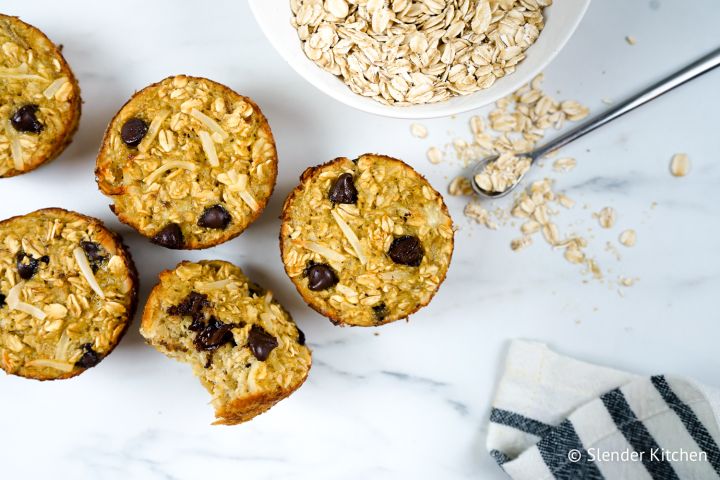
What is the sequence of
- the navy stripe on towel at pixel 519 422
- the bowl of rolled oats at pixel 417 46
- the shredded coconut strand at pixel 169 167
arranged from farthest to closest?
the navy stripe on towel at pixel 519 422
the shredded coconut strand at pixel 169 167
the bowl of rolled oats at pixel 417 46

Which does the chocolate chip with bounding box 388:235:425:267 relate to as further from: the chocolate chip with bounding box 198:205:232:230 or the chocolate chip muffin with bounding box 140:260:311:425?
the chocolate chip with bounding box 198:205:232:230

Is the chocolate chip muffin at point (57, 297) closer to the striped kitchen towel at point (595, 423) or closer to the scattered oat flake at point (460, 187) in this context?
the scattered oat flake at point (460, 187)

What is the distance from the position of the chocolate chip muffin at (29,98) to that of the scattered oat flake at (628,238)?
6.54 feet

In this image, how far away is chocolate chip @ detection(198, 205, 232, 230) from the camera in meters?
2.18

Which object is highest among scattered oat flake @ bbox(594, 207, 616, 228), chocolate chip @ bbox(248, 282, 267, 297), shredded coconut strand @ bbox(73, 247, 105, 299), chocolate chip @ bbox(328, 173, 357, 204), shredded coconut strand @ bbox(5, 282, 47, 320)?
scattered oat flake @ bbox(594, 207, 616, 228)

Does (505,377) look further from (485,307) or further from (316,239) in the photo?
(316,239)

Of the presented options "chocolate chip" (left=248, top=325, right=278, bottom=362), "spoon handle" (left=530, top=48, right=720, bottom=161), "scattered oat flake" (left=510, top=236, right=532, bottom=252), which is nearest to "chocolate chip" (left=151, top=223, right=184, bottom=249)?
"chocolate chip" (left=248, top=325, right=278, bottom=362)

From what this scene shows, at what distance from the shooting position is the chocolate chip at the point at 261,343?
6.86 feet

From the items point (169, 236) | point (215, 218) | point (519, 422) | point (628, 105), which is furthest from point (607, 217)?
point (169, 236)

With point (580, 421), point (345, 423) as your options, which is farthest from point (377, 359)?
point (580, 421)

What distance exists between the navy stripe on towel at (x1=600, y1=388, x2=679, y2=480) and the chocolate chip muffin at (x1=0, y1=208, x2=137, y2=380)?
172 cm

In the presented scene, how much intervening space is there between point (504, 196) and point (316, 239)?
767 millimetres

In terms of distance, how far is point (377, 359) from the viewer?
253cm

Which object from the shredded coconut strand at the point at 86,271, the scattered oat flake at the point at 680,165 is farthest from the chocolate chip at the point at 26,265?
the scattered oat flake at the point at 680,165
